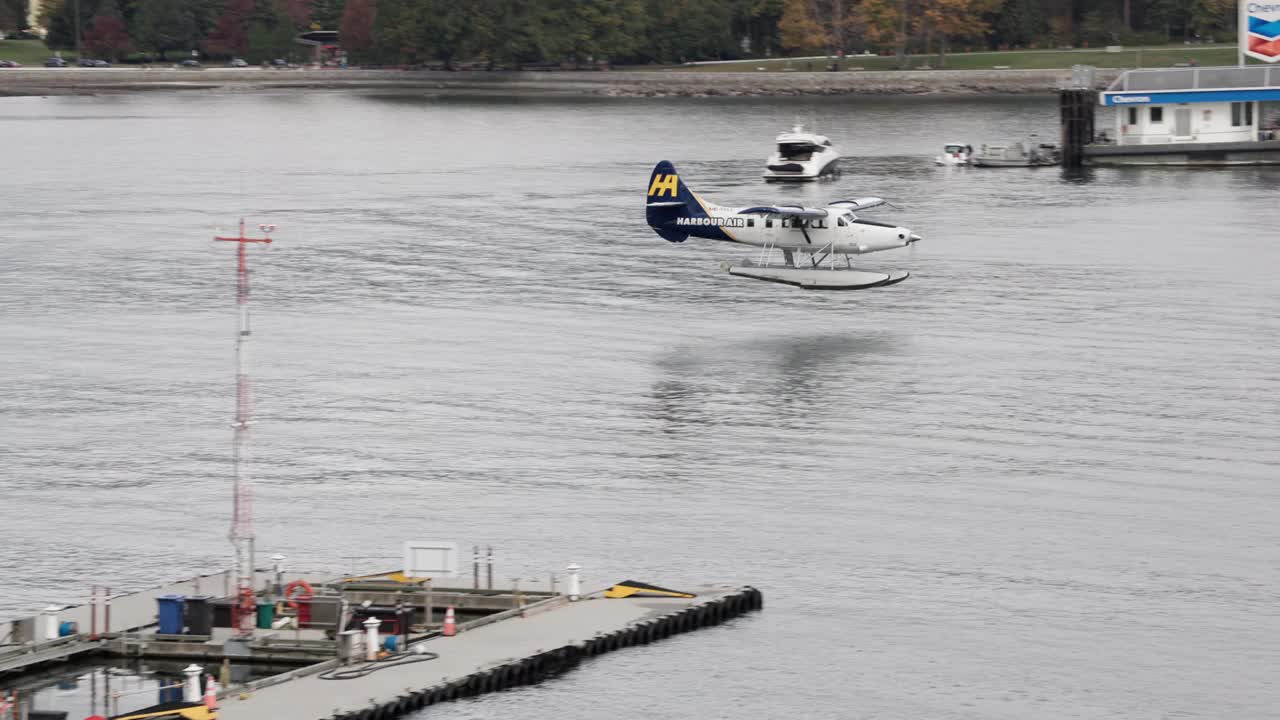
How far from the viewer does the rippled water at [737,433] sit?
104 ft

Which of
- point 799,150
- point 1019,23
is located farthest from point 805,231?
point 1019,23

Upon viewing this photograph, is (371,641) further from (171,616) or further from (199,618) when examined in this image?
(171,616)

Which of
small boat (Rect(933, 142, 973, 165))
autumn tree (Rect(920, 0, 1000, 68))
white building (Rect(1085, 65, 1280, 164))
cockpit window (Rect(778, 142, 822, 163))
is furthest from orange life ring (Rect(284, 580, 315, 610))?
autumn tree (Rect(920, 0, 1000, 68))

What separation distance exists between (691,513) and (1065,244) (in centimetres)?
4256

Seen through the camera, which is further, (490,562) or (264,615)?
(490,562)

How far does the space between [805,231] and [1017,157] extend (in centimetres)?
5221

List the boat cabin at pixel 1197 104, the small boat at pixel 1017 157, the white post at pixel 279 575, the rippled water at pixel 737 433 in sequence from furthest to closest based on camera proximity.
→ 1. the small boat at pixel 1017 157
2. the boat cabin at pixel 1197 104
3. the white post at pixel 279 575
4. the rippled water at pixel 737 433

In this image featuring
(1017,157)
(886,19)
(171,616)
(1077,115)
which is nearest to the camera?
(171,616)

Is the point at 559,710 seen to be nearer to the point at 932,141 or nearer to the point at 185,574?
the point at 185,574

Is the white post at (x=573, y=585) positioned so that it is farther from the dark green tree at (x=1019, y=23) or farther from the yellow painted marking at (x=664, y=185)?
the dark green tree at (x=1019, y=23)

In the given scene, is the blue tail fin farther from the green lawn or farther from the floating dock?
the green lawn

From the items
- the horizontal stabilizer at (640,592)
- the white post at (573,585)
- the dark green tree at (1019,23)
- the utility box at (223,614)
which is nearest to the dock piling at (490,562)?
the white post at (573,585)

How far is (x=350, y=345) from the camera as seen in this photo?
58531 mm

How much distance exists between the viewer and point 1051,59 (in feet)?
604
